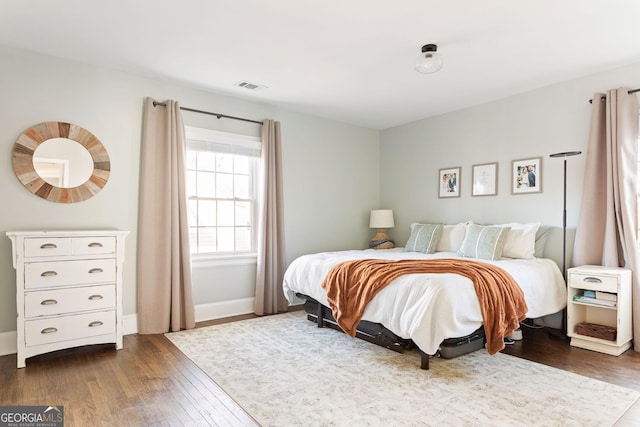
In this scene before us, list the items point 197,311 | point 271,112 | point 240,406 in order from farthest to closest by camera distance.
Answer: point 271,112 → point 197,311 → point 240,406

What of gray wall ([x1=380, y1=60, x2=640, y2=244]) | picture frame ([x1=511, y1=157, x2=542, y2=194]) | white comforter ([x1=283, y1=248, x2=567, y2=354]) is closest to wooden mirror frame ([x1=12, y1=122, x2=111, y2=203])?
white comforter ([x1=283, y1=248, x2=567, y2=354])

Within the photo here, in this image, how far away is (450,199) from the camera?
502 cm

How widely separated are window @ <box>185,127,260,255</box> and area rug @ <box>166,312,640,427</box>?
50.9 inches

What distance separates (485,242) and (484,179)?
3.35 feet

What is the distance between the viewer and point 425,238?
4688 millimetres

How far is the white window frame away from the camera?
13.9 feet

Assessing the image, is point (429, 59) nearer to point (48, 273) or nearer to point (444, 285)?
point (444, 285)

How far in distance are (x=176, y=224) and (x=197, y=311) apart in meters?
1.02

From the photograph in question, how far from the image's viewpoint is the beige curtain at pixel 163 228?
3811 mm

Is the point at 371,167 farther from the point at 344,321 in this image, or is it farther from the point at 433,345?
the point at 433,345

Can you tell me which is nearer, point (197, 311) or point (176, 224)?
point (176, 224)

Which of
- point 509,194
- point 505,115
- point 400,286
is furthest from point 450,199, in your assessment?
point 400,286

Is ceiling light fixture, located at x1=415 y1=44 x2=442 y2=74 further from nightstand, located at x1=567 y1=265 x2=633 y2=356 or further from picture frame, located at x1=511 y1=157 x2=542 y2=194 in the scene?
nightstand, located at x1=567 y1=265 x2=633 y2=356

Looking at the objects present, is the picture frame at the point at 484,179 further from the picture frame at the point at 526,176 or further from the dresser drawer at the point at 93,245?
the dresser drawer at the point at 93,245
